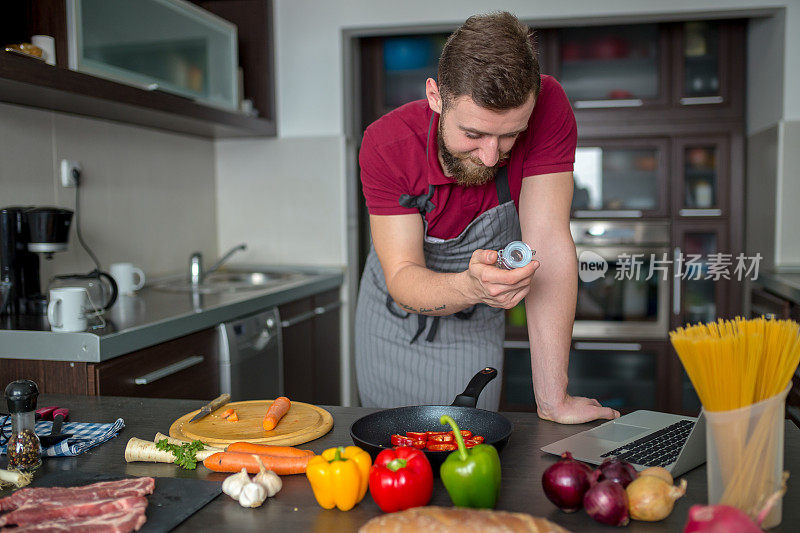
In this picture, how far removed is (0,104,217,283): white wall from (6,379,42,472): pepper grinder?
1.45 metres

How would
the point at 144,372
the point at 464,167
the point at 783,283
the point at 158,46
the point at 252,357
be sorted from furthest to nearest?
the point at 783,283 → the point at 158,46 → the point at 252,357 → the point at 144,372 → the point at 464,167

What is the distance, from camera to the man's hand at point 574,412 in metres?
1.29

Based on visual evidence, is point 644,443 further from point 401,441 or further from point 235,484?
point 235,484

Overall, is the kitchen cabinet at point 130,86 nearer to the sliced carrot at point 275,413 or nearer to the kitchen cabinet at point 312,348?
the kitchen cabinet at point 312,348

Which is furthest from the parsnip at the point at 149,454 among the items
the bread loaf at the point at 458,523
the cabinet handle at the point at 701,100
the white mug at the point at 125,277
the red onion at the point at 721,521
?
the cabinet handle at the point at 701,100

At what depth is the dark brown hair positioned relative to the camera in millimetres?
1250

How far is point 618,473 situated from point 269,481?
450 millimetres

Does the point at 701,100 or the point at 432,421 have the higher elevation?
the point at 701,100

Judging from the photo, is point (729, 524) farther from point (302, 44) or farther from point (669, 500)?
point (302, 44)

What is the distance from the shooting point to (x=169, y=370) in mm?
2121

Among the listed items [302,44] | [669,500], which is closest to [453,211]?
[669,500]

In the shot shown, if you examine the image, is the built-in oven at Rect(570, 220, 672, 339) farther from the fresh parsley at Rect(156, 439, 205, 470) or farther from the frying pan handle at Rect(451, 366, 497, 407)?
the fresh parsley at Rect(156, 439, 205, 470)

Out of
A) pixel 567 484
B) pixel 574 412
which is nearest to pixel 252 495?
pixel 567 484

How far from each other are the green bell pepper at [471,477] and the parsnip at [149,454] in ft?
1.30
